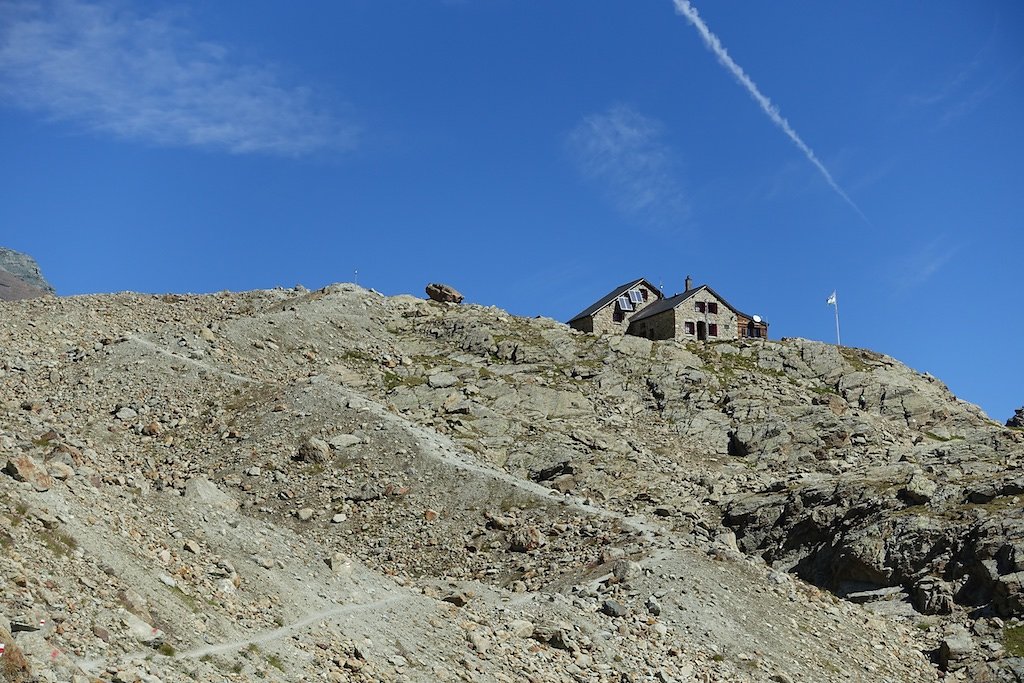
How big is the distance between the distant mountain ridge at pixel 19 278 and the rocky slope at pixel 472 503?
332 ft

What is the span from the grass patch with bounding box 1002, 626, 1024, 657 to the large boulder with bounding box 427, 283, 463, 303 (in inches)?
2832

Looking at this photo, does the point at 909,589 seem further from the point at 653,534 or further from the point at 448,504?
the point at 448,504

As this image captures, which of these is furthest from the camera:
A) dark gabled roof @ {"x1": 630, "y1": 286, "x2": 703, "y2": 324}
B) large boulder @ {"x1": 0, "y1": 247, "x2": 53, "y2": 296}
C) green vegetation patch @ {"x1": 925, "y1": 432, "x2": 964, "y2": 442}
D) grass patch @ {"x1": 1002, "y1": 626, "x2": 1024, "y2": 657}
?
large boulder @ {"x1": 0, "y1": 247, "x2": 53, "y2": 296}

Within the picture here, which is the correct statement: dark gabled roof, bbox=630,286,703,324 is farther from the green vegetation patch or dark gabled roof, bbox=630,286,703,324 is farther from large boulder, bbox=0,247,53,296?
large boulder, bbox=0,247,53,296

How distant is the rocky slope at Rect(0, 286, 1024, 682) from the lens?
29.9 meters

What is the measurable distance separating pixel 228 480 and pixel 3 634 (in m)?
35.5

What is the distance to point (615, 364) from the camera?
85188 millimetres

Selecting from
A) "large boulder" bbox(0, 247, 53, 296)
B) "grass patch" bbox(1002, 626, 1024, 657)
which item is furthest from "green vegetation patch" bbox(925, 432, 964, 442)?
"large boulder" bbox(0, 247, 53, 296)

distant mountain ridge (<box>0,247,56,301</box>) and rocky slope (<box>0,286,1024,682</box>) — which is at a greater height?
distant mountain ridge (<box>0,247,56,301</box>)

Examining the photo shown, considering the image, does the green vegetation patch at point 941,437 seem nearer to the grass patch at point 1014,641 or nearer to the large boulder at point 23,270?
the grass patch at point 1014,641

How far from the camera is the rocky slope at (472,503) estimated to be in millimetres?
29922

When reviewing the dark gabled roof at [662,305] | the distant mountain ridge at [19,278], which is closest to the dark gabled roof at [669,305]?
the dark gabled roof at [662,305]

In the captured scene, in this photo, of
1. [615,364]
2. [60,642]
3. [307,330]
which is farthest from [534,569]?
[307,330]

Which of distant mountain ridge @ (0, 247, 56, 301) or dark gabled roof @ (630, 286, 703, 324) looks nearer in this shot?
dark gabled roof @ (630, 286, 703, 324)
